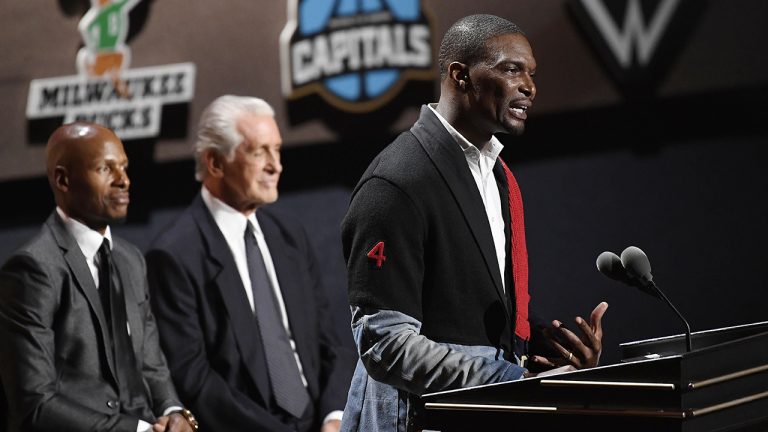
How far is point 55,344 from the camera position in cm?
348

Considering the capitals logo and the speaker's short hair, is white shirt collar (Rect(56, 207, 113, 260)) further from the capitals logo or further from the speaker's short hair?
the speaker's short hair

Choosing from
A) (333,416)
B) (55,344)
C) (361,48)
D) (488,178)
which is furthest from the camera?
(361,48)

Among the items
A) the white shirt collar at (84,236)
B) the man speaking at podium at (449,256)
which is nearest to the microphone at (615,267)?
the man speaking at podium at (449,256)

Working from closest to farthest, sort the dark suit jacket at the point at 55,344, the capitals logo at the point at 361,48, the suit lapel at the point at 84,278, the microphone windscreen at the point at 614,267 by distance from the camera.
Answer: the microphone windscreen at the point at 614,267 < the dark suit jacket at the point at 55,344 < the suit lapel at the point at 84,278 < the capitals logo at the point at 361,48

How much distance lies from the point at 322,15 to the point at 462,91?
232 centimetres

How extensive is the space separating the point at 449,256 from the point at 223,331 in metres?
1.89

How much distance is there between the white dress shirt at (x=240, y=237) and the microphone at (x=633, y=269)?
2053 mm

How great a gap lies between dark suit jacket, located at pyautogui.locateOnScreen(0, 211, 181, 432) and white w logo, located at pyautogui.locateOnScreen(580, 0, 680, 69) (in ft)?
6.95

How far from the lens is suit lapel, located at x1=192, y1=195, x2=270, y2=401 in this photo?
12.9 ft

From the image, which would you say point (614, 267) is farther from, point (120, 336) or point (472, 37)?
point (120, 336)

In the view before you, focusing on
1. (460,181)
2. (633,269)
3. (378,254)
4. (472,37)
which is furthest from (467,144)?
(633,269)

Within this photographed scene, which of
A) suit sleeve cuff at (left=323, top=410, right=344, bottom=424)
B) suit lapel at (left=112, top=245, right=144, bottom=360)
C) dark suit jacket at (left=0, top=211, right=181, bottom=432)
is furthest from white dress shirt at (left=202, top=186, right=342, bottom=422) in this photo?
dark suit jacket at (left=0, top=211, right=181, bottom=432)

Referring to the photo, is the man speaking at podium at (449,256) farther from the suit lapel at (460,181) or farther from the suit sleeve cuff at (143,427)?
the suit sleeve cuff at (143,427)

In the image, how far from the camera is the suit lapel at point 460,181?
225 centimetres
